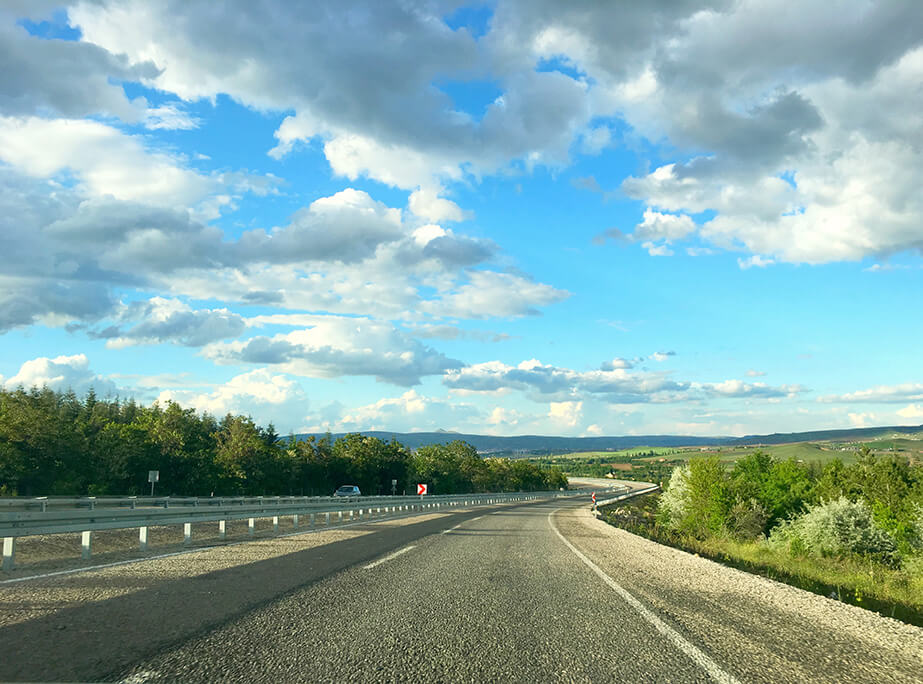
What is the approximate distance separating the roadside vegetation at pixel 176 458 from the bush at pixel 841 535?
156ft

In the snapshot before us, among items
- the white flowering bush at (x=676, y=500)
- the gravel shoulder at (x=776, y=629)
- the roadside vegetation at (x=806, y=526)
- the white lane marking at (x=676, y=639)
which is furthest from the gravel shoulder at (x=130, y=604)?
the white flowering bush at (x=676, y=500)

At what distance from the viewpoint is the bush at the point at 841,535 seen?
77.6 feet

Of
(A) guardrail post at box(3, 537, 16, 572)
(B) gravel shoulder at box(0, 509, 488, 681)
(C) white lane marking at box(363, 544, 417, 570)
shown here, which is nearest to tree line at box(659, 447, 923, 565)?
(C) white lane marking at box(363, 544, 417, 570)

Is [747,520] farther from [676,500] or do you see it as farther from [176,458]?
[176,458]

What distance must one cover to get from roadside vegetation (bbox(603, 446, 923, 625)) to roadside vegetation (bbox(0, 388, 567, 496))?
44909 mm

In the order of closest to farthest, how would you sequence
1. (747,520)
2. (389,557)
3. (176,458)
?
(389,557), (747,520), (176,458)

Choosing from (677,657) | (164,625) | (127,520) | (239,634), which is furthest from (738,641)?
(127,520)

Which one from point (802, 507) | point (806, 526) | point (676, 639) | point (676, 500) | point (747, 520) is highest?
point (676, 639)

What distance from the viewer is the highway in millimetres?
4809

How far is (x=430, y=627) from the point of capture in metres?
6.14

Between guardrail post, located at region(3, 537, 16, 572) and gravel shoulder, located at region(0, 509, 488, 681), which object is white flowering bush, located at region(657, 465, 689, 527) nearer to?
gravel shoulder, located at region(0, 509, 488, 681)

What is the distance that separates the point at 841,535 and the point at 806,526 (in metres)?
1.25

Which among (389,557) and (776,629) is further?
(389,557)

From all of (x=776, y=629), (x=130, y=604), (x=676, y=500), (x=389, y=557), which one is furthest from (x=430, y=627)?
(x=676, y=500)
